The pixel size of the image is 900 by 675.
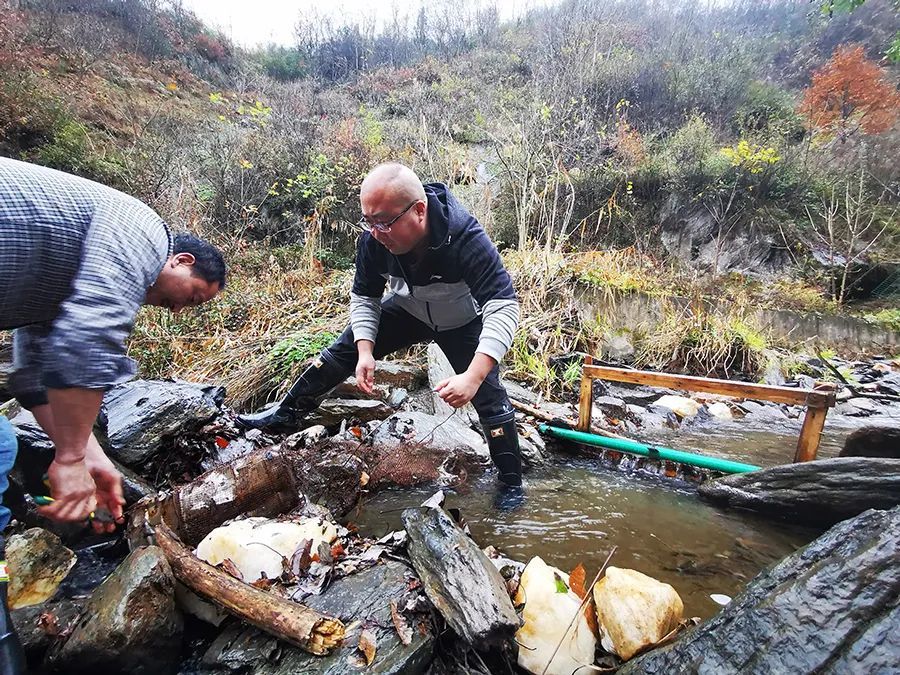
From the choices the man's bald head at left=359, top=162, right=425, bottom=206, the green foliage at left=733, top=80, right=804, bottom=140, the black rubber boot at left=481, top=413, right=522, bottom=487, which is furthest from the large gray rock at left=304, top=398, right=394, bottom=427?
the green foliage at left=733, top=80, right=804, bottom=140

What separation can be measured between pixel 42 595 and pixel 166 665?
2.25 feet

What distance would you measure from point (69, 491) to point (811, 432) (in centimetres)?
410

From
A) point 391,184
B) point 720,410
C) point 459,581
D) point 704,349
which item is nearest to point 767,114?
point 704,349

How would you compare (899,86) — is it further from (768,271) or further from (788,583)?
(788,583)

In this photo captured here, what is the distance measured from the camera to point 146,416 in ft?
8.67

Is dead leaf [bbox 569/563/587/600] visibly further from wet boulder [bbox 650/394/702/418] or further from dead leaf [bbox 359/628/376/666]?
wet boulder [bbox 650/394/702/418]

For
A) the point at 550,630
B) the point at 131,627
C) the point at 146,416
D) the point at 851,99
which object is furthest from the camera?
the point at 851,99

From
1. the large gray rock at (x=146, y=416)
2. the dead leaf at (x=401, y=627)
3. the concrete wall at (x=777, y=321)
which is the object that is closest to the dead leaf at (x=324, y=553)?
the dead leaf at (x=401, y=627)

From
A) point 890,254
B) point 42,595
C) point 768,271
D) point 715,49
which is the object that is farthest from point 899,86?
point 42,595

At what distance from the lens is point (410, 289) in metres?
2.61

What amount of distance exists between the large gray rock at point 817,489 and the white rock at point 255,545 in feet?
9.07

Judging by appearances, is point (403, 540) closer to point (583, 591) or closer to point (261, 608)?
point (261, 608)

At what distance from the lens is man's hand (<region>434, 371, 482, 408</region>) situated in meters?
2.03

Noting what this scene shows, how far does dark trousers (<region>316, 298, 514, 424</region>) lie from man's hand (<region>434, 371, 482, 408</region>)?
60 centimetres
